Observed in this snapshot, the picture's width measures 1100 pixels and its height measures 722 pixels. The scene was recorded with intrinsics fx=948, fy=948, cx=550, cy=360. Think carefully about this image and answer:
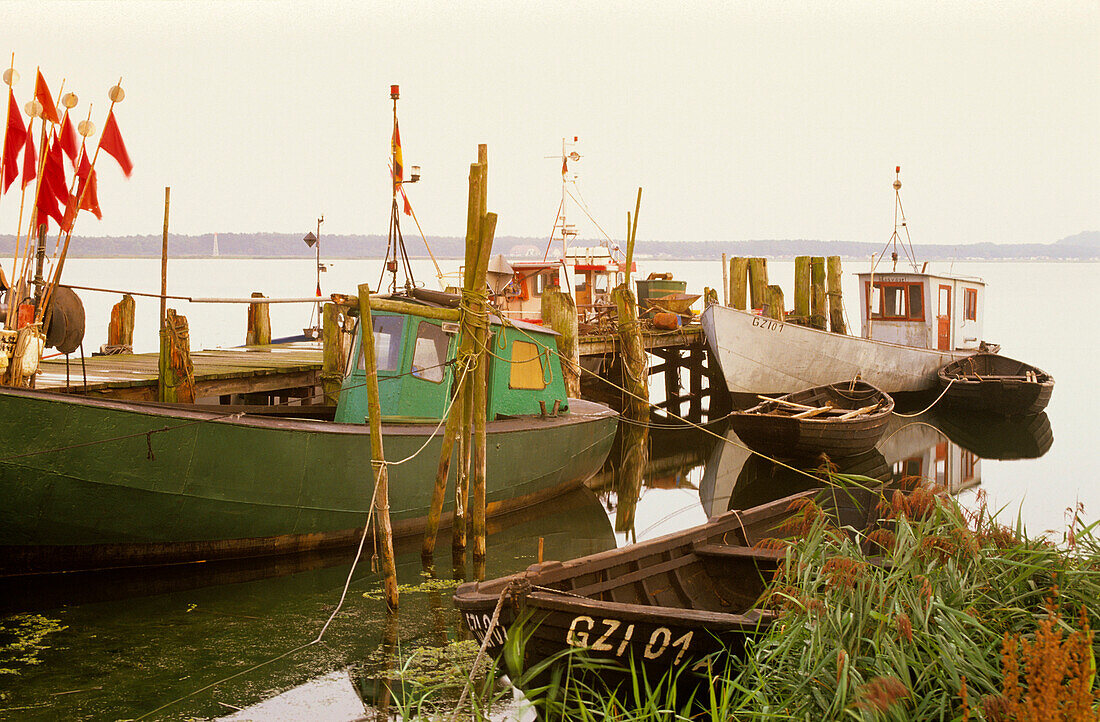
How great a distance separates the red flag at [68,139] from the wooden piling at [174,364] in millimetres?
1845

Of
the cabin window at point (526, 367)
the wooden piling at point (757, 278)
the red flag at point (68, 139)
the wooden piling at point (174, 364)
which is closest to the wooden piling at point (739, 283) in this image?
the wooden piling at point (757, 278)

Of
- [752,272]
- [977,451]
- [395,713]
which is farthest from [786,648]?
[752,272]

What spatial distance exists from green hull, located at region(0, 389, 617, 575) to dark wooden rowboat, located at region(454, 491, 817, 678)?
10.3 ft

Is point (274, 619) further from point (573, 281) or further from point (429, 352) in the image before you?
point (573, 281)

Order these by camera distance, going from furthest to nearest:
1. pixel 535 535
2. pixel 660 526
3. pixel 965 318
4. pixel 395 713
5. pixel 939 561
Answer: pixel 965 318, pixel 660 526, pixel 535 535, pixel 395 713, pixel 939 561

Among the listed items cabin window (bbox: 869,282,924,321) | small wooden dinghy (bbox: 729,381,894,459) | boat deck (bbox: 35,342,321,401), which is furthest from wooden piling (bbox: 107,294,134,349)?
cabin window (bbox: 869,282,924,321)

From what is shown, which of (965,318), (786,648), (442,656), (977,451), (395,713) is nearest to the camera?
(786,648)

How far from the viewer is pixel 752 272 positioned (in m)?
24.6

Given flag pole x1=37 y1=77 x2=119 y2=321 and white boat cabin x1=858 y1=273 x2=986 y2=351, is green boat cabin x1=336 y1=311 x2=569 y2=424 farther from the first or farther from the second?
white boat cabin x1=858 y1=273 x2=986 y2=351

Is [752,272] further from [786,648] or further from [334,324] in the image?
[786,648]

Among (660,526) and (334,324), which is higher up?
(334,324)

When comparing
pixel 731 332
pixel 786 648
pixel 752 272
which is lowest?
pixel 786 648

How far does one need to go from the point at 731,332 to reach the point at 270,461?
12916 mm

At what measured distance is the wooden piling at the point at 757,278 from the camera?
2433cm
